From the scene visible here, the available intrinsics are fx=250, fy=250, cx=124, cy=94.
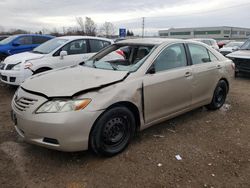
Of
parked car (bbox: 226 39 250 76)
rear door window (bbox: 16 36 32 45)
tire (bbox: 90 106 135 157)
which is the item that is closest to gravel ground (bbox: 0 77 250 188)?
tire (bbox: 90 106 135 157)

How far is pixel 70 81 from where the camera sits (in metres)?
3.46

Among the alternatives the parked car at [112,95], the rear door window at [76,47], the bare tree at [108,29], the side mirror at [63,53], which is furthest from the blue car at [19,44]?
the bare tree at [108,29]

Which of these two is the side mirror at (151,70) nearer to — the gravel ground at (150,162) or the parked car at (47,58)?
the gravel ground at (150,162)

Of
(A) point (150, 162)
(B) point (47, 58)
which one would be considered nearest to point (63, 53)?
(B) point (47, 58)

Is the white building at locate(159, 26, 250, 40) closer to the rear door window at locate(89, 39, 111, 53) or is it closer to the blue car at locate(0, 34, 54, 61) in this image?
the blue car at locate(0, 34, 54, 61)

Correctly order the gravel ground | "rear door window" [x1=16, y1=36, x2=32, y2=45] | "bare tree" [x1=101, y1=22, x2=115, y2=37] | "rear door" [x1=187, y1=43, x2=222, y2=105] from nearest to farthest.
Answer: the gravel ground
"rear door" [x1=187, y1=43, x2=222, y2=105]
"rear door window" [x1=16, y1=36, x2=32, y2=45]
"bare tree" [x1=101, y1=22, x2=115, y2=37]

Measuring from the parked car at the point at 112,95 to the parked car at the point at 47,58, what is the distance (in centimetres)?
266

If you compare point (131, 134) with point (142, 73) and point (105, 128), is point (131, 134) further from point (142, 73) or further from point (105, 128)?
point (142, 73)

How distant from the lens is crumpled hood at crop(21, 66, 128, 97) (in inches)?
126

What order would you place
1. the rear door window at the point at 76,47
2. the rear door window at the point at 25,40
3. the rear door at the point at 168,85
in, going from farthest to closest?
the rear door window at the point at 25,40 < the rear door window at the point at 76,47 < the rear door at the point at 168,85

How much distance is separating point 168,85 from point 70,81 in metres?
1.56

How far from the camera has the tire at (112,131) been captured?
3.20 metres

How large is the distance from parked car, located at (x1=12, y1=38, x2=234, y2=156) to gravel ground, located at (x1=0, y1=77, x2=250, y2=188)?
0.30 metres

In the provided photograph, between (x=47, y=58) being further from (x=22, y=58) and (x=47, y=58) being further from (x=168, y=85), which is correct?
(x=168, y=85)
